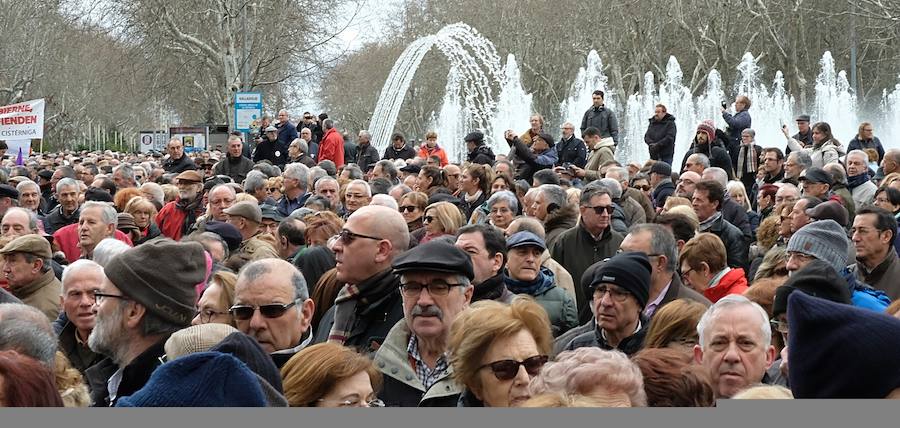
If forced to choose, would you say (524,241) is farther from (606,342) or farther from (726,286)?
(606,342)

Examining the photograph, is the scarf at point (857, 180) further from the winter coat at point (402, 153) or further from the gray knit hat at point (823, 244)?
the winter coat at point (402, 153)

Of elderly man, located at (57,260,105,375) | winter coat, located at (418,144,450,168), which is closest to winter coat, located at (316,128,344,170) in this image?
winter coat, located at (418,144,450,168)

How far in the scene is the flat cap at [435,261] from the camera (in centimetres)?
554

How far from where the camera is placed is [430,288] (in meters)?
5.56

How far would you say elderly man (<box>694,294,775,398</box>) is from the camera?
A: 5.18m

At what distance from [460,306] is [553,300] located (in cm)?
218

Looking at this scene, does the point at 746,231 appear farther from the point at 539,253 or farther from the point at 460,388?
the point at 460,388

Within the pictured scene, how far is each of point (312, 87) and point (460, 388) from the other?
1663 inches

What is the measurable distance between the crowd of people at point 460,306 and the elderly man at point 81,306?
0.04 ft

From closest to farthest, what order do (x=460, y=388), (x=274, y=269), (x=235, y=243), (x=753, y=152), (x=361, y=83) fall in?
(x=460, y=388) → (x=274, y=269) → (x=235, y=243) → (x=753, y=152) → (x=361, y=83)

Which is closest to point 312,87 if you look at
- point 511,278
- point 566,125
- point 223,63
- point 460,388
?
point 223,63

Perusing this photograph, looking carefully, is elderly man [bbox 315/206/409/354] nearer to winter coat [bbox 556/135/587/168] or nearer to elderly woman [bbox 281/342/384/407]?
elderly woman [bbox 281/342/384/407]

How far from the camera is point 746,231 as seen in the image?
11.2 metres

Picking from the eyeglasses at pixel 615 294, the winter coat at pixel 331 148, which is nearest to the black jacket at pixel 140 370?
the eyeglasses at pixel 615 294
